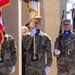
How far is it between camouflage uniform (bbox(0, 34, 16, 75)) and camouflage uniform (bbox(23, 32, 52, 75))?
48 cm

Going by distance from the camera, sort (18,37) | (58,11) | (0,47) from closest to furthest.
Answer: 1. (0,47)
2. (18,37)
3. (58,11)

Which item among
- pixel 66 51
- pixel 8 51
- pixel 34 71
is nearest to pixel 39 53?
pixel 34 71

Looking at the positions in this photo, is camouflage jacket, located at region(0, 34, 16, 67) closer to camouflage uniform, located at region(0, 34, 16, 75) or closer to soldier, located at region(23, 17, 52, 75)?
camouflage uniform, located at region(0, 34, 16, 75)

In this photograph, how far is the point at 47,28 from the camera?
13586mm

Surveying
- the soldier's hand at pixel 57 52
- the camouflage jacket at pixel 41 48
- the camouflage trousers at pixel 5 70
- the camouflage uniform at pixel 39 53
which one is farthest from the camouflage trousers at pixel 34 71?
the camouflage trousers at pixel 5 70

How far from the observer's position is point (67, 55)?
8.44 meters

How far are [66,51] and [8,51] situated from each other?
1.30 metres

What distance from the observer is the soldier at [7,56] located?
7.84 m

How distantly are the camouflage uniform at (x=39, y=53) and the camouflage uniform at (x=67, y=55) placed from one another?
314 mm

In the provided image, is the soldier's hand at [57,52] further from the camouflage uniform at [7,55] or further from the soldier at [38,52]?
the camouflage uniform at [7,55]

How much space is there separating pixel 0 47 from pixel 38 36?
896 mm

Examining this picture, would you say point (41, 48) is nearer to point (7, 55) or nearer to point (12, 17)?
point (7, 55)

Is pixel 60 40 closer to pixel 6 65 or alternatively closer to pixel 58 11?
pixel 6 65

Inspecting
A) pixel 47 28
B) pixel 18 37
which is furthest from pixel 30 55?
pixel 47 28
